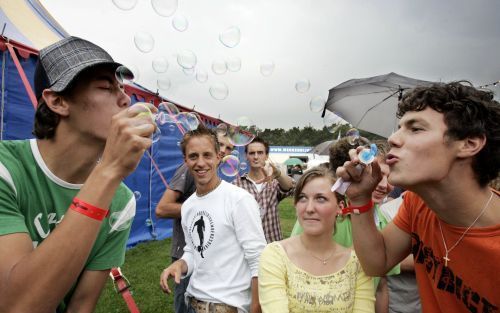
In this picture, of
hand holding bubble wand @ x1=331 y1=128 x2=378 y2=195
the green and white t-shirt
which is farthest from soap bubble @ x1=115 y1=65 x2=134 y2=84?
hand holding bubble wand @ x1=331 y1=128 x2=378 y2=195

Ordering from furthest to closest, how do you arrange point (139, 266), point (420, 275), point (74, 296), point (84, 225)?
point (139, 266), point (420, 275), point (74, 296), point (84, 225)

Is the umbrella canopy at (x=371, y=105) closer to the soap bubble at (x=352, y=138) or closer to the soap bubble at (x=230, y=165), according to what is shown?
the soap bubble at (x=230, y=165)

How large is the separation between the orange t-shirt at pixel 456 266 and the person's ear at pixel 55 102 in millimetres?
1742

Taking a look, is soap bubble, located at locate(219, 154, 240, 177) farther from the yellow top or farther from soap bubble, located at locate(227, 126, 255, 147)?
Result: the yellow top

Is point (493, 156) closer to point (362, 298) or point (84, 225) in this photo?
point (362, 298)

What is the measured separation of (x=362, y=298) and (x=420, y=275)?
1.11ft

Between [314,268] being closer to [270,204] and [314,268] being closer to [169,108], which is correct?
[270,204]

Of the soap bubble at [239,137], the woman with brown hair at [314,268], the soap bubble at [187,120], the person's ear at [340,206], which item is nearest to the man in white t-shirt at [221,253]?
the woman with brown hair at [314,268]

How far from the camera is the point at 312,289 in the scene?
1.79m

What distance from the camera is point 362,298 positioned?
5.96 ft

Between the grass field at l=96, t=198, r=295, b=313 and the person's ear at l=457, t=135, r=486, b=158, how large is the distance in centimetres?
399

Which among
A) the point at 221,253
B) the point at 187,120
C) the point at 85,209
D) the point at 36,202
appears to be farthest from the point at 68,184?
the point at 187,120

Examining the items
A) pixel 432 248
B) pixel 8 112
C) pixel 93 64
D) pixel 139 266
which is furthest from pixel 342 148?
pixel 139 266

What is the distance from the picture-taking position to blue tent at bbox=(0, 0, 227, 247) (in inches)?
172
